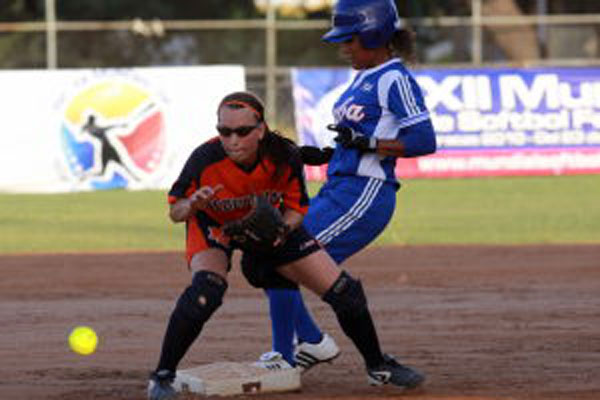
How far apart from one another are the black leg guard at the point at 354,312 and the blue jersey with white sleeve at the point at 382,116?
636mm

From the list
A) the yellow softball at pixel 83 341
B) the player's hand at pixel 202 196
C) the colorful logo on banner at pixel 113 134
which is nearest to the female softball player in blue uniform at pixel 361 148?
the player's hand at pixel 202 196

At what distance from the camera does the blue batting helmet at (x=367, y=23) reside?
24.5 ft

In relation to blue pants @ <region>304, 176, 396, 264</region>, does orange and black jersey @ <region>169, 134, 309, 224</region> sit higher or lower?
higher

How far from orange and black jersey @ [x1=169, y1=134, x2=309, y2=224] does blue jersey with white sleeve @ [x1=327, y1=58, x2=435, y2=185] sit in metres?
0.49

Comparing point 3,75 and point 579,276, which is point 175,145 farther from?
point 579,276

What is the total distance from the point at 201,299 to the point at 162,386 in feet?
1.48

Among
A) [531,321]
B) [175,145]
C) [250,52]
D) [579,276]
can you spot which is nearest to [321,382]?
[531,321]

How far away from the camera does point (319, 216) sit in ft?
24.3

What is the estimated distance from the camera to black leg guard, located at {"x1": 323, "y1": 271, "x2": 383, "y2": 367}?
7.04 meters

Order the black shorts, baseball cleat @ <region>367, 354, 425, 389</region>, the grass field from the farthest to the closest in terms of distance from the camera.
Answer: the grass field → baseball cleat @ <region>367, 354, 425, 389</region> → the black shorts

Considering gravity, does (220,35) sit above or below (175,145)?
above

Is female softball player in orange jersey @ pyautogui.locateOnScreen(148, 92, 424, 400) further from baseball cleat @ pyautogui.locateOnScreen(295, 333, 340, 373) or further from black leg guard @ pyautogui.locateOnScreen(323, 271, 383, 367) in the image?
baseball cleat @ pyautogui.locateOnScreen(295, 333, 340, 373)

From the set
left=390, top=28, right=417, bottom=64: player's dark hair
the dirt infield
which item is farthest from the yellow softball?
left=390, top=28, right=417, bottom=64: player's dark hair

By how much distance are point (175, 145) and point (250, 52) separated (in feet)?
40.0
